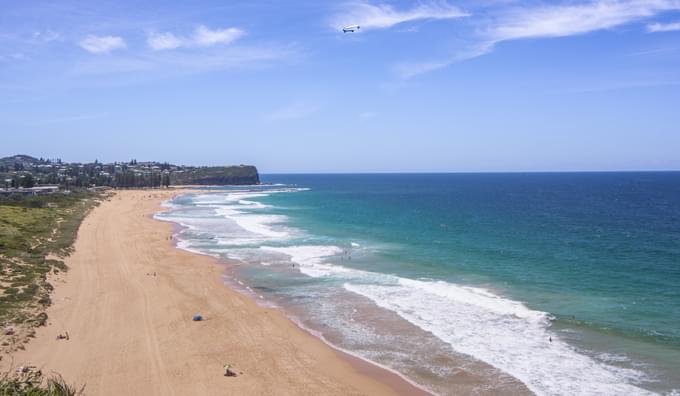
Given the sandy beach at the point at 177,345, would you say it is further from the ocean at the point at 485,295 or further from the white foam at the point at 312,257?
the white foam at the point at 312,257

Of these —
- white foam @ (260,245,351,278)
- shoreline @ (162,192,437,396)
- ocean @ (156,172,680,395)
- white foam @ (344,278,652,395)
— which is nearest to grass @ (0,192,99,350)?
ocean @ (156,172,680,395)

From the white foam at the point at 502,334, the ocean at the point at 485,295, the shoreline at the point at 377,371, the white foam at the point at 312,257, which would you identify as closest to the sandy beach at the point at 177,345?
the shoreline at the point at 377,371

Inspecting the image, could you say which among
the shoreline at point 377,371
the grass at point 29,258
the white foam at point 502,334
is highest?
the grass at point 29,258

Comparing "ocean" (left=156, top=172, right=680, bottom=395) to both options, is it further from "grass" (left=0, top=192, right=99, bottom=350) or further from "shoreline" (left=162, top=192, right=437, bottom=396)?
"grass" (left=0, top=192, right=99, bottom=350)

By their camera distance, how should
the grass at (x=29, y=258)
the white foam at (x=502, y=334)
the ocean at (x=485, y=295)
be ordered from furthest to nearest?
1. the grass at (x=29, y=258)
2. the ocean at (x=485, y=295)
3. the white foam at (x=502, y=334)

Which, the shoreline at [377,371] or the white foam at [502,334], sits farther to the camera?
the white foam at [502,334]

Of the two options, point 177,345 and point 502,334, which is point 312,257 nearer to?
point 177,345

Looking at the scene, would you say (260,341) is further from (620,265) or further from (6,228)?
(6,228)
